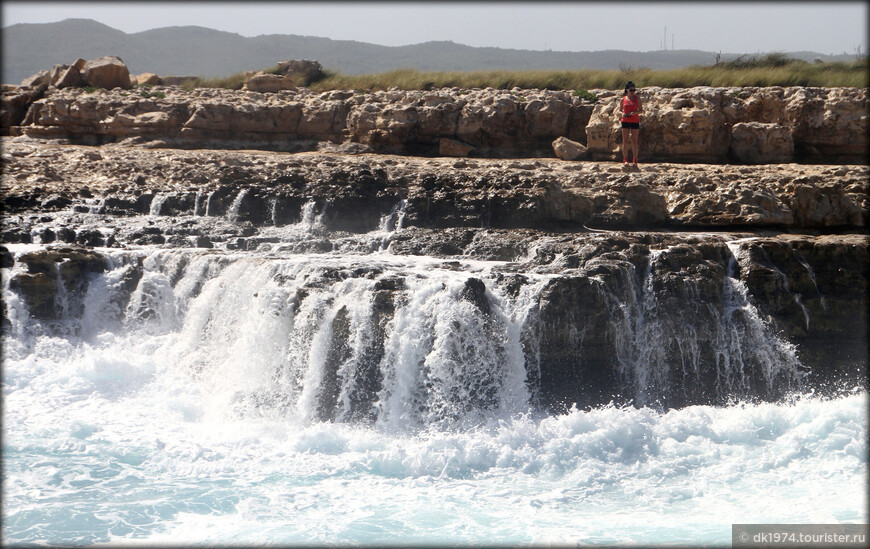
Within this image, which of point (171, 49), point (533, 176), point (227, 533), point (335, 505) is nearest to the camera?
point (227, 533)

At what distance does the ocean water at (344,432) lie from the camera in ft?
21.4

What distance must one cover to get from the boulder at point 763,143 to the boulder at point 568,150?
→ 2.50m

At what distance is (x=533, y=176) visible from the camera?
38.0 ft

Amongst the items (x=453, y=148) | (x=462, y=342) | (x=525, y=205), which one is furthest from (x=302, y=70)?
(x=462, y=342)

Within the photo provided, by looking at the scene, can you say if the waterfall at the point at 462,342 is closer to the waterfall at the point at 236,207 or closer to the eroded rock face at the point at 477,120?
the waterfall at the point at 236,207

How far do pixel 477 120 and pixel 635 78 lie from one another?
332 cm

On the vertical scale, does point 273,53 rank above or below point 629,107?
above

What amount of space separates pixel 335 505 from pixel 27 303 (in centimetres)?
584

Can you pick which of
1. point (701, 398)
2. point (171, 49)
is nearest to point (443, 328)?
point (701, 398)

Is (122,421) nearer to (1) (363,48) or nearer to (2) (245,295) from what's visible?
Answer: (2) (245,295)

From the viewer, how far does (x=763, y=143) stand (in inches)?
496

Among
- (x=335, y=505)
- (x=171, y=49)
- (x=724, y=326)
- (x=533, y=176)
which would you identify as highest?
(x=171, y=49)

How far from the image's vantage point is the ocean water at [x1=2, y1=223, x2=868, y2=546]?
6523mm

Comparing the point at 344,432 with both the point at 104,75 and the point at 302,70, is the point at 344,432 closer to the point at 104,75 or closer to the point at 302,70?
the point at 302,70
